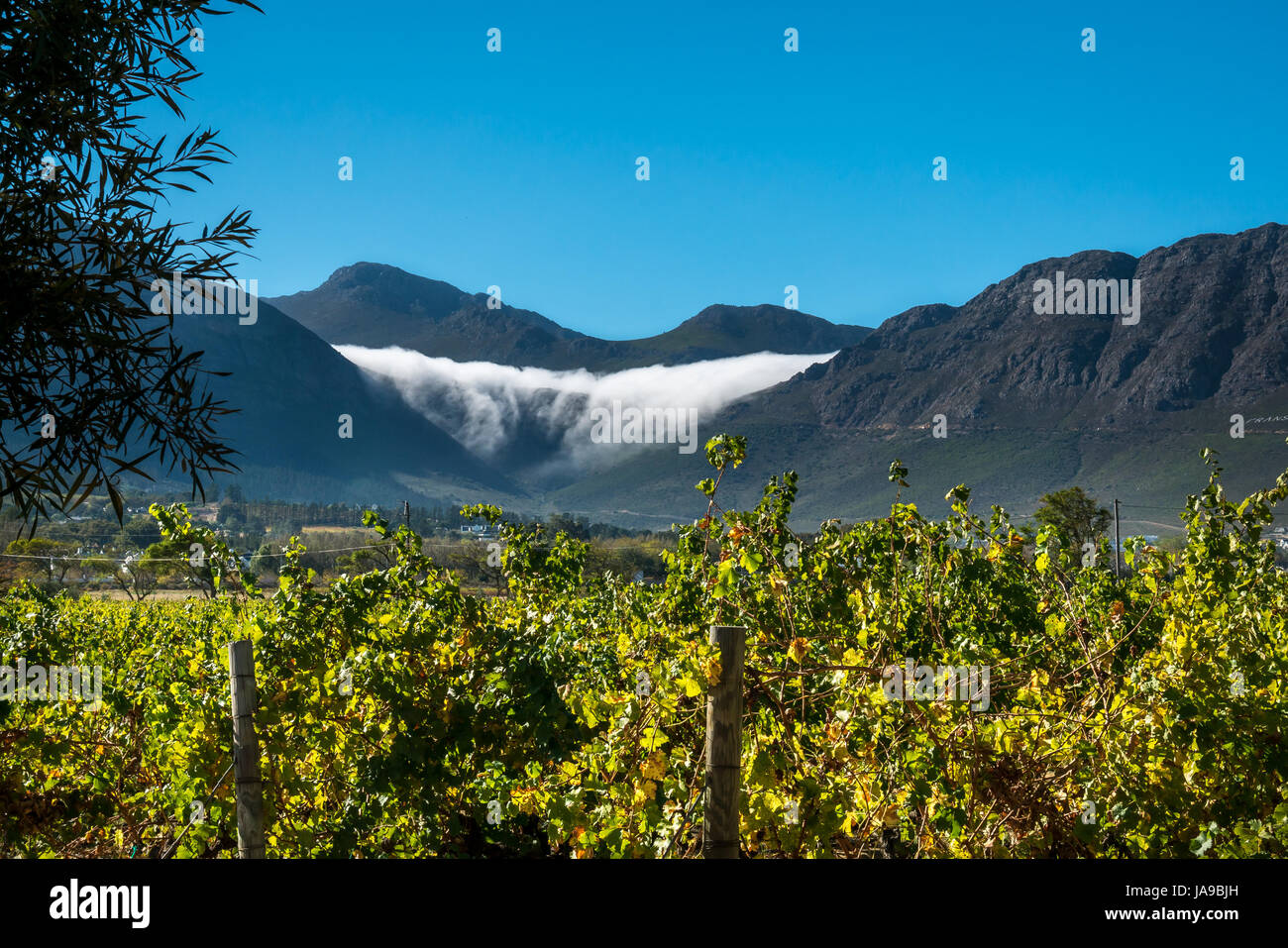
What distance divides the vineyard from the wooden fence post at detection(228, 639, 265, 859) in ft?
0.84

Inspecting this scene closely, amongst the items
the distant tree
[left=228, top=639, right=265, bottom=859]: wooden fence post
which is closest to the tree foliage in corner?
[left=228, top=639, right=265, bottom=859]: wooden fence post

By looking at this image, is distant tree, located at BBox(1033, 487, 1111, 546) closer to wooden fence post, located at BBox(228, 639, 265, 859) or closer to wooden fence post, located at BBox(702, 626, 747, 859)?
wooden fence post, located at BBox(228, 639, 265, 859)

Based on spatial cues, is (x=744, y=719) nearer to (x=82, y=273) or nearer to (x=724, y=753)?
(x=724, y=753)

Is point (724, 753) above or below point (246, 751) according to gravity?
above

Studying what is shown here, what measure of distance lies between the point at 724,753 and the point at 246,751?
2.23 metres

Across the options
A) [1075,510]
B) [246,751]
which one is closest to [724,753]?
[246,751]

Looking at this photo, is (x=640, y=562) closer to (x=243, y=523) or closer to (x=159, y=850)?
(x=159, y=850)

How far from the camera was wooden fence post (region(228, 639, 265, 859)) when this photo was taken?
13.5 ft

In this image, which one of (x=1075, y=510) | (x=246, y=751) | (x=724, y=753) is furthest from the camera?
(x=1075, y=510)

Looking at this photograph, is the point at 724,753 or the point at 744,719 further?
the point at 744,719

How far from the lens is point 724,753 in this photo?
3.07 metres

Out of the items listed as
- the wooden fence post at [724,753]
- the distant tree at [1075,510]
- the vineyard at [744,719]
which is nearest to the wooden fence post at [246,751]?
the vineyard at [744,719]
